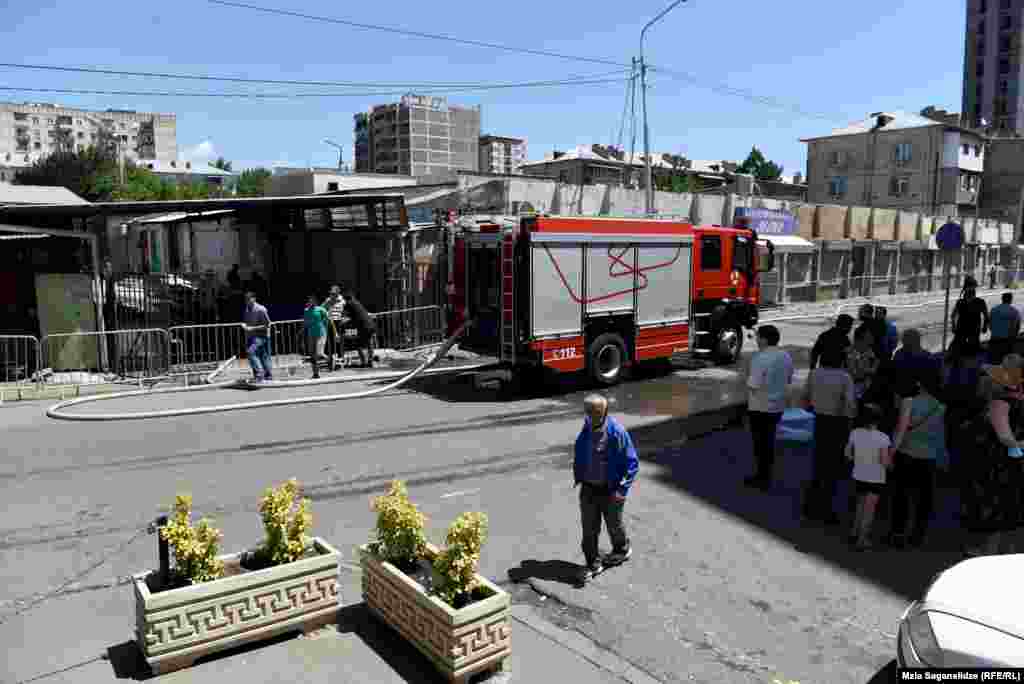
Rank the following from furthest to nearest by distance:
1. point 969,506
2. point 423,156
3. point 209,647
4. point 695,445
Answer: point 423,156, point 695,445, point 969,506, point 209,647

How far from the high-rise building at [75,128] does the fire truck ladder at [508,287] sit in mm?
156723

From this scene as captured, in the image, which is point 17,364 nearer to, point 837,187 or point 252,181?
point 837,187

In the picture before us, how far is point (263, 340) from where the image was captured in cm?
1462

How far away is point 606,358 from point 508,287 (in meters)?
2.80

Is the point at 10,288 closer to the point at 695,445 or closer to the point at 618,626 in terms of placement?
the point at 695,445

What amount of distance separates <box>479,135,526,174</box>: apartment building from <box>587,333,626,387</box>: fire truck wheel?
473 ft

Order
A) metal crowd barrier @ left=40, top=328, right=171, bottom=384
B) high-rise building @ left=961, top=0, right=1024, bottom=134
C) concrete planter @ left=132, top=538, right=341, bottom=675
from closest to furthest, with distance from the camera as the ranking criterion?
1. concrete planter @ left=132, top=538, right=341, bottom=675
2. metal crowd barrier @ left=40, top=328, right=171, bottom=384
3. high-rise building @ left=961, top=0, right=1024, bottom=134

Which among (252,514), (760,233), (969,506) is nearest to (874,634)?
(969,506)

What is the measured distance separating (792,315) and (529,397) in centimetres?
1934

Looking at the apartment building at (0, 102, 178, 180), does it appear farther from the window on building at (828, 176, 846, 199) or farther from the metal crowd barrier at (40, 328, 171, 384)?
the metal crowd barrier at (40, 328, 171, 384)

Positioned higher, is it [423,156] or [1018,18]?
[1018,18]

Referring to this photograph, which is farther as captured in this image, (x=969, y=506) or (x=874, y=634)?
(x=969, y=506)

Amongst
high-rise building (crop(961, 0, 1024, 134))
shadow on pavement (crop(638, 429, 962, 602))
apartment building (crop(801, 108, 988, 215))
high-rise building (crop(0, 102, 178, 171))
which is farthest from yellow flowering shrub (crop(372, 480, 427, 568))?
high-rise building (crop(0, 102, 178, 171))

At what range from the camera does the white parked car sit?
3.90 meters
